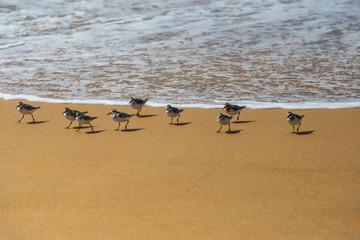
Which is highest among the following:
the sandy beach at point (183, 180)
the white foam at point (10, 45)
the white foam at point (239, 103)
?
the white foam at point (10, 45)

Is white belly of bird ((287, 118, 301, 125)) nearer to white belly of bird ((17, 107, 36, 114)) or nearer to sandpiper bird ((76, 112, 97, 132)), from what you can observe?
sandpiper bird ((76, 112, 97, 132))

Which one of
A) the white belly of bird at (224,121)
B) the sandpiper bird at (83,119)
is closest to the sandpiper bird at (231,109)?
the white belly of bird at (224,121)

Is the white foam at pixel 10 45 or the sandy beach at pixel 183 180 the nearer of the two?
the sandy beach at pixel 183 180

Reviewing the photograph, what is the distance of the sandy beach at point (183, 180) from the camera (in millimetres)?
4293

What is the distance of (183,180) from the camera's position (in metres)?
5.34

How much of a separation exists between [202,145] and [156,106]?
2.56m

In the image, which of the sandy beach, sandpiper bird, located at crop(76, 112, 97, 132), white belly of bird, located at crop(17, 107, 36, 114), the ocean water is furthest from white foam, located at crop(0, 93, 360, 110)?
sandpiper bird, located at crop(76, 112, 97, 132)

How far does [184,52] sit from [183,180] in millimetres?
8800

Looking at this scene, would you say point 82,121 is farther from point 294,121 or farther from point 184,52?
point 184,52

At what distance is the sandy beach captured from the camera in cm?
429

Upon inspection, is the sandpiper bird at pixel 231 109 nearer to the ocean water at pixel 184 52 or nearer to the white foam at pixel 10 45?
the ocean water at pixel 184 52

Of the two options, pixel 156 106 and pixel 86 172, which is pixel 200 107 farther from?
pixel 86 172

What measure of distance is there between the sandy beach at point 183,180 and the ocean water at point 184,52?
1.74 m

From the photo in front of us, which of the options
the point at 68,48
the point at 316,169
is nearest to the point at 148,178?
the point at 316,169
